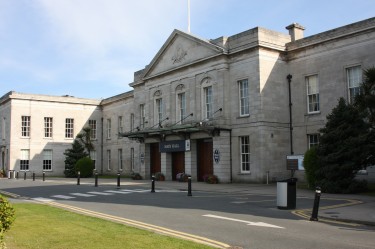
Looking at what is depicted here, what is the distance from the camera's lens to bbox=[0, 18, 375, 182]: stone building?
26.5 m

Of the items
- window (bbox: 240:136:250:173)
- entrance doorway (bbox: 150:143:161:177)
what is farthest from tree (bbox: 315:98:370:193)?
entrance doorway (bbox: 150:143:161:177)

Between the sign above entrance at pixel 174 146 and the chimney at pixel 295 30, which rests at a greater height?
the chimney at pixel 295 30

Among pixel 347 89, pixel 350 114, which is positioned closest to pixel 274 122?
pixel 347 89

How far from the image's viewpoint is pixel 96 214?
523 inches

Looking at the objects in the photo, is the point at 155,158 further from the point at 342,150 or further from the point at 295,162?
the point at 342,150

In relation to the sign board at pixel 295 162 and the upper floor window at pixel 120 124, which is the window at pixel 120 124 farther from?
the sign board at pixel 295 162

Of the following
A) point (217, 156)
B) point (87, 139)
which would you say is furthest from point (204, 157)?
point (87, 139)

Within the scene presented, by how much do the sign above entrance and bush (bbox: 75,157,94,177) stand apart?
13198mm

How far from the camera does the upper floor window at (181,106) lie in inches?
1335

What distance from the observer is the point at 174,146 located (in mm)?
33062

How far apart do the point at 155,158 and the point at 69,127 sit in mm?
18977

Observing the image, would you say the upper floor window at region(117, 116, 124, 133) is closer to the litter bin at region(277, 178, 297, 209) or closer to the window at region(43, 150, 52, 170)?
the window at region(43, 150, 52, 170)

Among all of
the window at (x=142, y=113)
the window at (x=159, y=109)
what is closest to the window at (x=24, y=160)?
the window at (x=142, y=113)

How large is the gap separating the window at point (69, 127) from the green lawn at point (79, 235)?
41.3 meters
